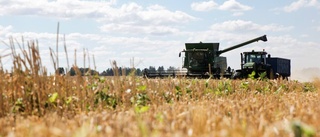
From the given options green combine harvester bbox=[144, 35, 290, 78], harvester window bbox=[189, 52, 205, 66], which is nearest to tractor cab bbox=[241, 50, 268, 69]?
green combine harvester bbox=[144, 35, 290, 78]

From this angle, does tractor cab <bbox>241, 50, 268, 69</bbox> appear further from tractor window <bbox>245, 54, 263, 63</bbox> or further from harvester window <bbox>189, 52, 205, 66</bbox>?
harvester window <bbox>189, 52, 205, 66</bbox>

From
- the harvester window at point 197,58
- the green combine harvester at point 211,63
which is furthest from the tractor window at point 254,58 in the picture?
the harvester window at point 197,58

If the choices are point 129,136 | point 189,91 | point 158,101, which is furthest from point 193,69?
point 129,136

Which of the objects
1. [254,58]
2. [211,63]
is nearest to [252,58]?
[254,58]

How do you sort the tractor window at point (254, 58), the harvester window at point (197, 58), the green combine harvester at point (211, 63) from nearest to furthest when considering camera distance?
the green combine harvester at point (211, 63) < the tractor window at point (254, 58) < the harvester window at point (197, 58)

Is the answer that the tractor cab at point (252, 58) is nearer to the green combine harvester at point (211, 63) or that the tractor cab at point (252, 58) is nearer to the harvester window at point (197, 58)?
the green combine harvester at point (211, 63)

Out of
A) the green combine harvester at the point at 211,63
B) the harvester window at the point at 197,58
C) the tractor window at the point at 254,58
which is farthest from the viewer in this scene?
the harvester window at the point at 197,58

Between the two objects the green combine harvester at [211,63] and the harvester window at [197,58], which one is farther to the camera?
the harvester window at [197,58]

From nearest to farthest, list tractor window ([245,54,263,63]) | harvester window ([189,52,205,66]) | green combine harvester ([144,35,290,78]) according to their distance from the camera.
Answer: green combine harvester ([144,35,290,78]), tractor window ([245,54,263,63]), harvester window ([189,52,205,66])

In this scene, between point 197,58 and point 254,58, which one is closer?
point 254,58

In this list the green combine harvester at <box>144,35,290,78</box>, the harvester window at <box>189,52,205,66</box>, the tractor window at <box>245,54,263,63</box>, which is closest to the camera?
the green combine harvester at <box>144,35,290,78</box>

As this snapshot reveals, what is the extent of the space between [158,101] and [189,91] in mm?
2501

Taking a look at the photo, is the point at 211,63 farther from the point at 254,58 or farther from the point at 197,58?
the point at 254,58

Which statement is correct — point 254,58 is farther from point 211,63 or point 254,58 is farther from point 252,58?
point 211,63
